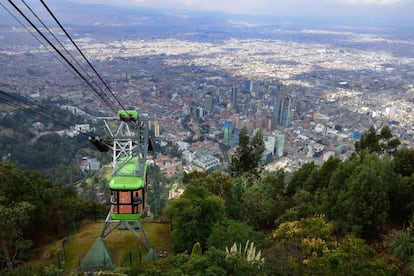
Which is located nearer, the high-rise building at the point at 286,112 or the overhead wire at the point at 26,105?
the overhead wire at the point at 26,105

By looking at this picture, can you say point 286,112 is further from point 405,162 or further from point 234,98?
point 405,162

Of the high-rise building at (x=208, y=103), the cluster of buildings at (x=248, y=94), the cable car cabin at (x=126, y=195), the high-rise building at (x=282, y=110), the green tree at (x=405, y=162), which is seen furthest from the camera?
the high-rise building at (x=208, y=103)

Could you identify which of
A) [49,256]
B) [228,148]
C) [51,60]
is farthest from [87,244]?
[51,60]

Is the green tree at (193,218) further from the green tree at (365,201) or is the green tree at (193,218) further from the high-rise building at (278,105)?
the high-rise building at (278,105)

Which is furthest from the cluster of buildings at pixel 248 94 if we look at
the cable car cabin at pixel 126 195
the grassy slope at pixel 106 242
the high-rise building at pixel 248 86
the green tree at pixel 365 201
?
the cable car cabin at pixel 126 195

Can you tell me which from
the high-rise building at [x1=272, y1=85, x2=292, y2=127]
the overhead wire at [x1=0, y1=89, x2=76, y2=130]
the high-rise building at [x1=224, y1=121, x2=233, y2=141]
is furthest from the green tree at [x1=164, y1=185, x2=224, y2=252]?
the high-rise building at [x1=272, y1=85, x2=292, y2=127]

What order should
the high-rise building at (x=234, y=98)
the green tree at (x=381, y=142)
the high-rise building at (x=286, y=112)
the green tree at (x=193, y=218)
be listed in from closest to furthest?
1. the green tree at (x=193, y=218)
2. the green tree at (x=381, y=142)
3. the high-rise building at (x=286, y=112)
4. the high-rise building at (x=234, y=98)

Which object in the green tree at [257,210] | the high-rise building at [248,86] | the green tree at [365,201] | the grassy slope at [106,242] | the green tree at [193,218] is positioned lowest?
the high-rise building at [248,86]

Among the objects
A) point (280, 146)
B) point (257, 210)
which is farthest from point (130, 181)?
point (280, 146)
